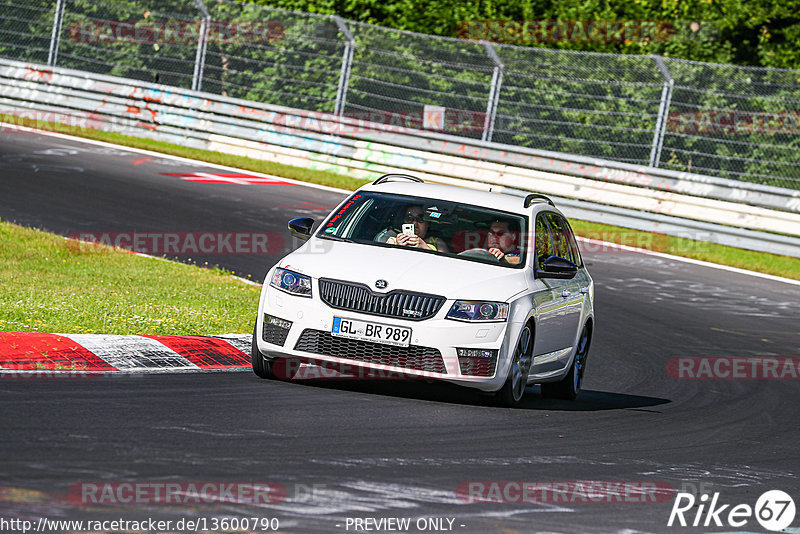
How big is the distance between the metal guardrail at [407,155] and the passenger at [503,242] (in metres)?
10.8

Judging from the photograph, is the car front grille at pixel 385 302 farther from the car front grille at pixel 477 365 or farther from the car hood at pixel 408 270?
the car front grille at pixel 477 365

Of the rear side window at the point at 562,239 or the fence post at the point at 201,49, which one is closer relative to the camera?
the rear side window at the point at 562,239

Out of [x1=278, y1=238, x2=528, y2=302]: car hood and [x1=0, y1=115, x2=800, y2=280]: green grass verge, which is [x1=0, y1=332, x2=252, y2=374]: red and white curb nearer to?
[x1=278, y1=238, x2=528, y2=302]: car hood

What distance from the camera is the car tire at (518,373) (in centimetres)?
923

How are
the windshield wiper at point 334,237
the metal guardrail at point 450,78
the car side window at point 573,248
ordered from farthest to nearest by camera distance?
1. the metal guardrail at point 450,78
2. the car side window at point 573,248
3. the windshield wiper at point 334,237

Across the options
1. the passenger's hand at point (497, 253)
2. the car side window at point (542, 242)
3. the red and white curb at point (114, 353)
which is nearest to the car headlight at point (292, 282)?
the red and white curb at point (114, 353)

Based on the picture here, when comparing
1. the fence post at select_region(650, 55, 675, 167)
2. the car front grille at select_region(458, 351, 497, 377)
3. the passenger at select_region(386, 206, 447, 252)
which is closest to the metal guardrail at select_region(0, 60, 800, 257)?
the fence post at select_region(650, 55, 675, 167)

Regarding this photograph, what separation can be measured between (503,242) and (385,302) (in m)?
1.65

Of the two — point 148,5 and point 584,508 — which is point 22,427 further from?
point 148,5

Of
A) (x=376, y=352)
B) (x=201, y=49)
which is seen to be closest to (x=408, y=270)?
(x=376, y=352)

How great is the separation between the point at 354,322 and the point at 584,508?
272 cm

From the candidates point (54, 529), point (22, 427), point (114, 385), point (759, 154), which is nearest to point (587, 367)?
point (114, 385)

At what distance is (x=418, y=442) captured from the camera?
7656mm

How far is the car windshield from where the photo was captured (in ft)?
33.0
